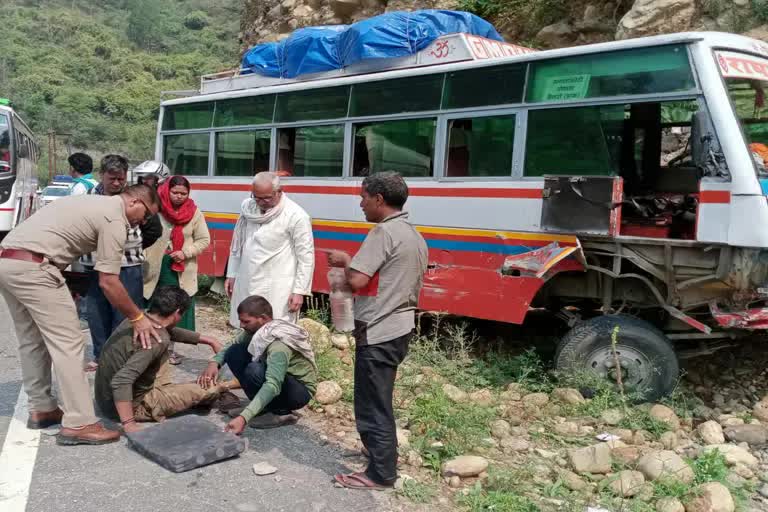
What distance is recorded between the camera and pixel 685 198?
5652 mm

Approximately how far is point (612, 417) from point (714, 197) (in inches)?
66.1

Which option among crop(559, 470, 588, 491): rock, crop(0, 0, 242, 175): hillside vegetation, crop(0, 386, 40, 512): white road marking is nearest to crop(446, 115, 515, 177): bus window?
crop(559, 470, 588, 491): rock

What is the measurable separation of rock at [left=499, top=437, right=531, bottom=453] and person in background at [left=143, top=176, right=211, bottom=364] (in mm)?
2732

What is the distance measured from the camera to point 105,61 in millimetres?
55062

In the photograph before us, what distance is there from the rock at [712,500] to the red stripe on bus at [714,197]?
1.97 m

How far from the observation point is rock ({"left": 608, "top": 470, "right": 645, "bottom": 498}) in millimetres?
3670

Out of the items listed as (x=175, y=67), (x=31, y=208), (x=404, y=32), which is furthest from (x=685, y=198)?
(x=175, y=67)

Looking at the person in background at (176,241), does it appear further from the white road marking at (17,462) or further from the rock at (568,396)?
the rock at (568,396)

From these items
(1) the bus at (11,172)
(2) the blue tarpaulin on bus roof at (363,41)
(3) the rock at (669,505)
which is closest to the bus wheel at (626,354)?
(3) the rock at (669,505)

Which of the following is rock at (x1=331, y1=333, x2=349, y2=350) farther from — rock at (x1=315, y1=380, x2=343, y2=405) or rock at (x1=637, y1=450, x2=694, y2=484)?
rock at (x1=637, y1=450, x2=694, y2=484)

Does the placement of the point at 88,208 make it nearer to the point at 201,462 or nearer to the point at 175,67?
the point at 201,462

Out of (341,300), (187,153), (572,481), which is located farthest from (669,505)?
(187,153)

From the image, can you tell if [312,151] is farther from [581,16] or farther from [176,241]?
[581,16]

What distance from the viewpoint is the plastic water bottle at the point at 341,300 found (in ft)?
11.1
